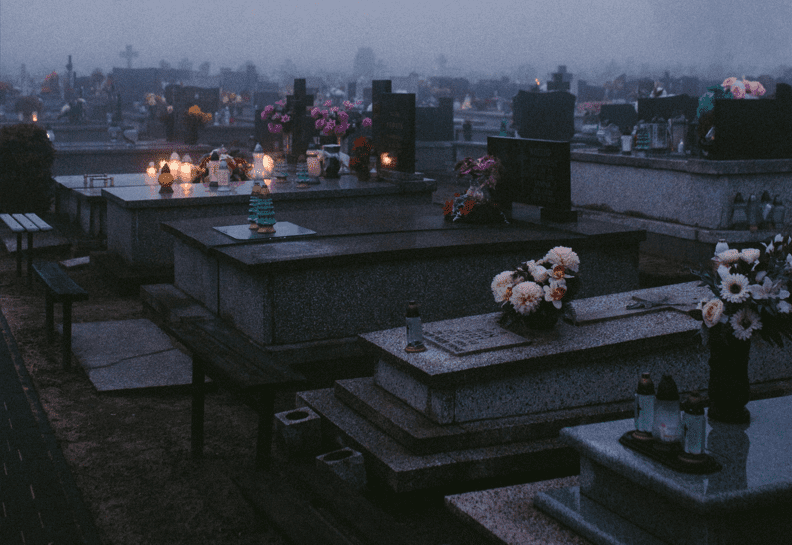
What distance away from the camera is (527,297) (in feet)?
18.9

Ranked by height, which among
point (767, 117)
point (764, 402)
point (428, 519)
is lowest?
point (428, 519)

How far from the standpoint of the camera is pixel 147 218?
1048 centimetres

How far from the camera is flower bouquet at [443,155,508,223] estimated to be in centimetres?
910

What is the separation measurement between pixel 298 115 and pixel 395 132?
282 cm

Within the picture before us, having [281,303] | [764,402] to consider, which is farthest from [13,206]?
[764,402]

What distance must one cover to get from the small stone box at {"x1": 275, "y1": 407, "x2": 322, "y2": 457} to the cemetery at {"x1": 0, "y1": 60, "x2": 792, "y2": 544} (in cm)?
1

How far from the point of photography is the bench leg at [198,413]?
18.9 feet

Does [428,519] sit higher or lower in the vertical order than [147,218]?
lower

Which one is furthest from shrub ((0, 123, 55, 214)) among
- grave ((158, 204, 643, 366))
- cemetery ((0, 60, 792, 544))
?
grave ((158, 204, 643, 366))

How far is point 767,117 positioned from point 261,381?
9215mm

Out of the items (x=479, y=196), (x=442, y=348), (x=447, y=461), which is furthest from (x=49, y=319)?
(x=447, y=461)

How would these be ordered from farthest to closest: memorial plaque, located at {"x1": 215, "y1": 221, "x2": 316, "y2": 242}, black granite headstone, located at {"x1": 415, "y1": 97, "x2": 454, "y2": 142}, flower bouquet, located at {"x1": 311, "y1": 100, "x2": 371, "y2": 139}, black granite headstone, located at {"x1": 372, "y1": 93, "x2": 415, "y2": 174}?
1. black granite headstone, located at {"x1": 415, "y1": 97, "x2": 454, "y2": 142}
2. flower bouquet, located at {"x1": 311, "y1": 100, "x2": 371, "y2": 139}
3. black granite headstone, located at {"x1": 372, "y1": 93, "x2": 415, "y2": 174}
4. memorial plaque, located at {"x1": 215, "y1": 221, "x2": 316, "y2": 242}

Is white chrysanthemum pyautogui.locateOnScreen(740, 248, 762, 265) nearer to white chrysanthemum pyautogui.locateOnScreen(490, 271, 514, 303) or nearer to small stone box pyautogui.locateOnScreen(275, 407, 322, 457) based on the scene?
white chrysanthemum pyautogui.locateOnScreen(490, 271, 514, 303)

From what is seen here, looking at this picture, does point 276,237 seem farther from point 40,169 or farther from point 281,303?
point 40,169
